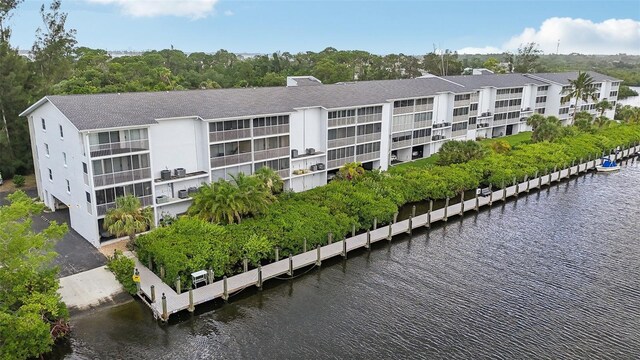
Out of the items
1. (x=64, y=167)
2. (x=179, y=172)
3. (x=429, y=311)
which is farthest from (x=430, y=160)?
(x=64, y=167)

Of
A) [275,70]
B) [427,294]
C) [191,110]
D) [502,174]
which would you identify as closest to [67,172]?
[191,110]

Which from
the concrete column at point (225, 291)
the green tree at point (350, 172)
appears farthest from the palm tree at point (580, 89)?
the concrete column at point (225, 291)

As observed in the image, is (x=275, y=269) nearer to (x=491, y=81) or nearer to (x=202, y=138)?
(x=202, y=138)

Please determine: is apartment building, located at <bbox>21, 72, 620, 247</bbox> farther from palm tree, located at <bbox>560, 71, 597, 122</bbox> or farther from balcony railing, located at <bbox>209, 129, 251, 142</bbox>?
palm tree, located at <bbox>560, 71, 597, 122</bbox>

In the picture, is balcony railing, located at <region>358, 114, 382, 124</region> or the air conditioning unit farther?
balcony railing, located at <region>358, 114, 382, 124</region>

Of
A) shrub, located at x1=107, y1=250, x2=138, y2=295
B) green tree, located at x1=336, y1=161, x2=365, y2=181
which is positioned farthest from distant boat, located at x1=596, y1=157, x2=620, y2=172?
shrub, located at x1=107, y1=250, x2=138, y2=295

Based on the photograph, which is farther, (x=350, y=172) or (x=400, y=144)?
(x=400, y=144)
